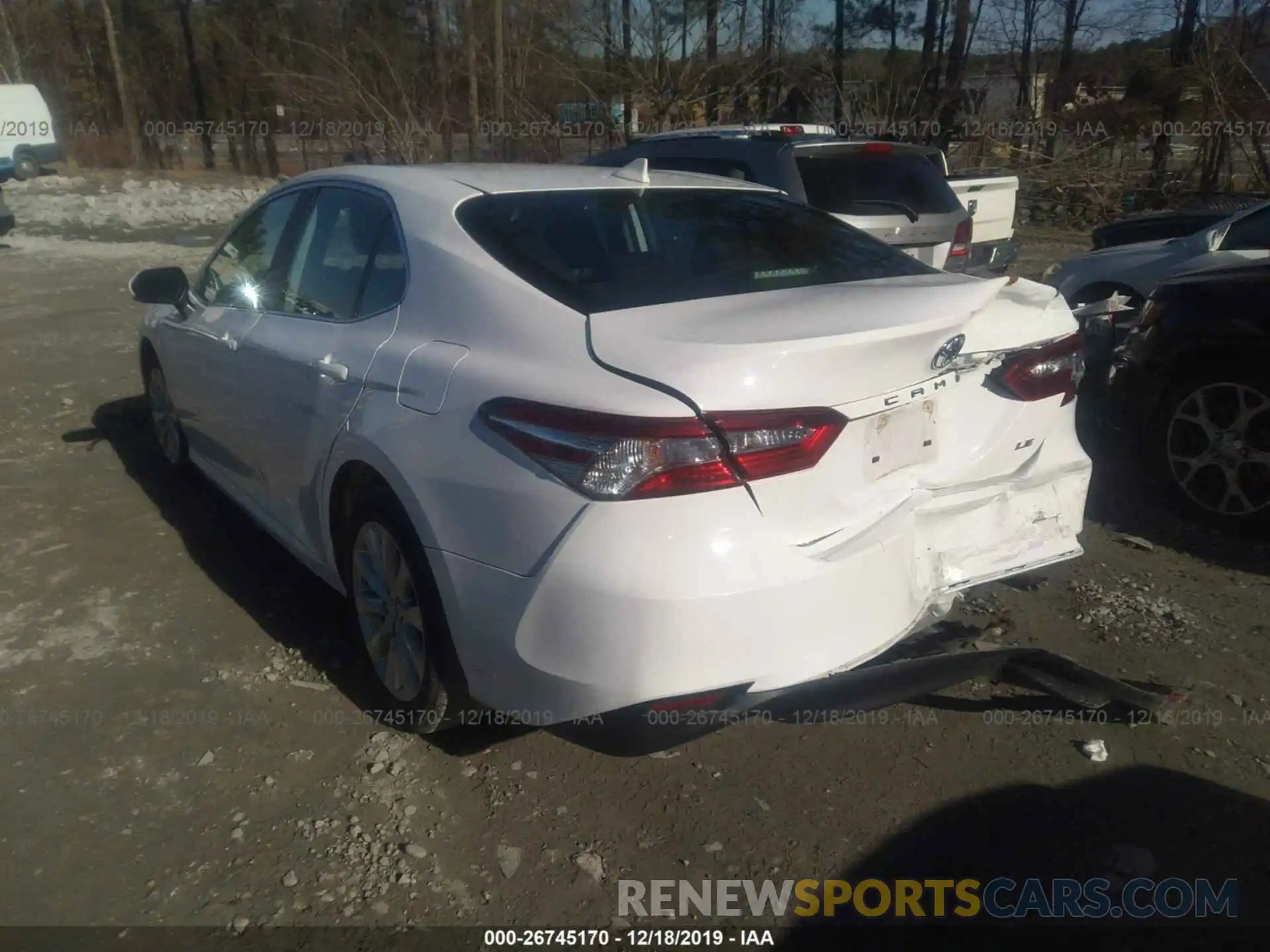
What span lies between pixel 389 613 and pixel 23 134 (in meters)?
25.7

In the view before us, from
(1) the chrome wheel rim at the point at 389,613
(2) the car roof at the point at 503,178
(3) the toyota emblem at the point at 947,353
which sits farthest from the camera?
(2) the car roof at the point at 503,178

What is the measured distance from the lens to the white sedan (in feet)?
22.2

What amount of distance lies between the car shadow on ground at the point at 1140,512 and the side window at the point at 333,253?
3.53 m

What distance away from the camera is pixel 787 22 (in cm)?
2197

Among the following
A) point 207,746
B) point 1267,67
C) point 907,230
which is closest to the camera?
point 207,746

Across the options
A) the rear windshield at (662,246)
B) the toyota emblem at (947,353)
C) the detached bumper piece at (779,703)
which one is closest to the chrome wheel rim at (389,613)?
the detached bumper piece at (779,703)

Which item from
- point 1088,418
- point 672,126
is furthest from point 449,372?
point 672,126

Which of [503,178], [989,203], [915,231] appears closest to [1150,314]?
[915,231]

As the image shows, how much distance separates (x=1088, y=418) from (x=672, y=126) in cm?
1440

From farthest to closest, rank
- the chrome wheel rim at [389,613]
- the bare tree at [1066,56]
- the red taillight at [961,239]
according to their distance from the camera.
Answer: the bare tree at [1066,56], the red taillight at [961,239], the chrome wheel rim at [389,613]

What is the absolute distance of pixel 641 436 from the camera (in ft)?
7.69

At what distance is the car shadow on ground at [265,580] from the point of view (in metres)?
3.56

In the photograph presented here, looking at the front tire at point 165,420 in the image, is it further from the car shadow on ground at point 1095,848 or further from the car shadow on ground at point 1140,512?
the car shadow on ground at point 1140,512

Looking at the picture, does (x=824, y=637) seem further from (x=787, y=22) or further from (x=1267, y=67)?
(x=787, y=22)
